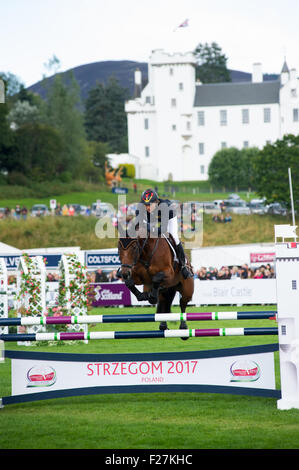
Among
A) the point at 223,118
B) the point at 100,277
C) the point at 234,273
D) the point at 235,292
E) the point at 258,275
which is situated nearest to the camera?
the point at 235,292

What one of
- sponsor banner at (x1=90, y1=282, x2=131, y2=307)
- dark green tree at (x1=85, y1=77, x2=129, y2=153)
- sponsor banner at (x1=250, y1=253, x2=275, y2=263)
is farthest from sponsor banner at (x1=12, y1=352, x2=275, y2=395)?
dark green tree at (x1=85, y1=77, x2=129, y2=153)

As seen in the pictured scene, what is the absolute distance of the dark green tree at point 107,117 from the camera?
107 m

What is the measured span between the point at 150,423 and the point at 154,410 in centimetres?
70

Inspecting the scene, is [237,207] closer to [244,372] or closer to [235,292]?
[235,292]

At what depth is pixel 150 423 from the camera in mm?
7074

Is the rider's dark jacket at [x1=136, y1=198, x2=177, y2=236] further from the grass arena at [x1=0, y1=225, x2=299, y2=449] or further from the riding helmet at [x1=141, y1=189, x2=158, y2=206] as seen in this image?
the grass arena at [x1=0, y1=225, x2=299, y2=449]

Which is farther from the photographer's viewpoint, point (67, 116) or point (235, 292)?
point (67, 116)

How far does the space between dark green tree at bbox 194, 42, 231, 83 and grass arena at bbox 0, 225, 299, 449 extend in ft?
361

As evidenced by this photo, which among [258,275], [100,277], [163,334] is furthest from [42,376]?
[100,277]

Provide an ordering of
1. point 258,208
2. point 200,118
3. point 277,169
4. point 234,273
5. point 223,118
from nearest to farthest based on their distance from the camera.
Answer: point 234,273 → point 277,169 → point 258,208 → point 223,118 → point 200,118
